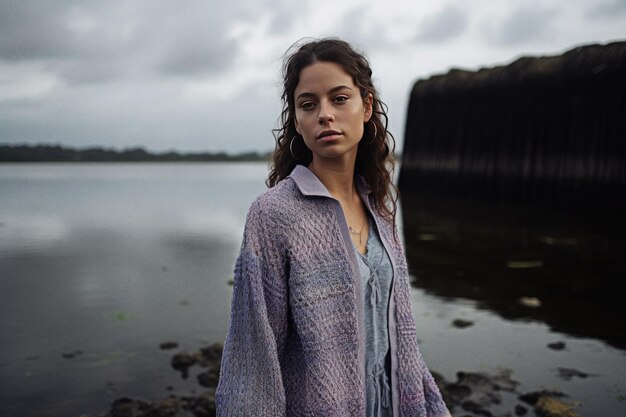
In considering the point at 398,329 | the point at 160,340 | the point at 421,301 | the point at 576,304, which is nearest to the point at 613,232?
the point at 576,304

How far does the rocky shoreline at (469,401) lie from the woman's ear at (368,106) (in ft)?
11.2

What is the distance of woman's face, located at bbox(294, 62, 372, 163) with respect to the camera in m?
2.18

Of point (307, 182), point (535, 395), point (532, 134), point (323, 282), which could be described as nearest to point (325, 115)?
point (307, 182)

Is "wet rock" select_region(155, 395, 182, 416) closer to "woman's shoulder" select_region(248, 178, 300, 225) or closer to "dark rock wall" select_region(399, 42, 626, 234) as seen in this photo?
"woman's shoulder" select_region(248, 178, 300, 225)

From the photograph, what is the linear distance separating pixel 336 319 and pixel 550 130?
54.0 feet

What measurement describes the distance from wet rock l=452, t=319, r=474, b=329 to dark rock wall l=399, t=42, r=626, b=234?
836cm

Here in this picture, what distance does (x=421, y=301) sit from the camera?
27.9ft

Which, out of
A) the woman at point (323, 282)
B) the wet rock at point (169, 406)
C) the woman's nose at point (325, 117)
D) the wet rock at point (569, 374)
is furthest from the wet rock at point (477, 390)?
the woman's nose at point (325, 117)

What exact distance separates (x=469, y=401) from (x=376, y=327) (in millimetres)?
3405

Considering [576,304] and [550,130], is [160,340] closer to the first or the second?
[576,304]

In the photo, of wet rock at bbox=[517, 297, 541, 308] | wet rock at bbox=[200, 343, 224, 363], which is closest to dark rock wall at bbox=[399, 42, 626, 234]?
wet rock at bbox=[517, 297, 541, 308]

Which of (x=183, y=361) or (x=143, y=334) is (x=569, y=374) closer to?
(x=183, y=361)

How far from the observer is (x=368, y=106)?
2410 millimetres

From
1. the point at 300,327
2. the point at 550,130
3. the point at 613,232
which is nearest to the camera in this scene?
the point at 300,327
